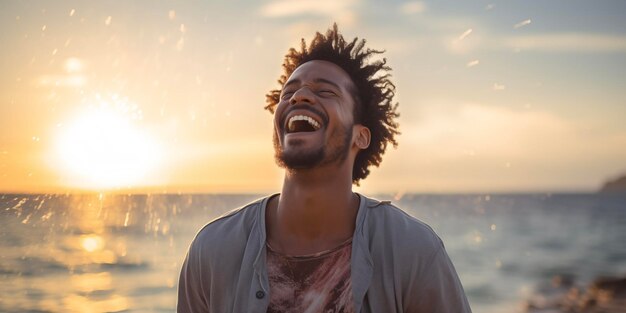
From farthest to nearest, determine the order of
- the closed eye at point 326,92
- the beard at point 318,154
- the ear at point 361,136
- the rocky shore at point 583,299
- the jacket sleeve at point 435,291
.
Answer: the rocky shore at point 583,299 < the ear at point 361,136 < the closed eye at point 326,92 < the beard at point 318,154 < the jacket sleeve at point 435,291

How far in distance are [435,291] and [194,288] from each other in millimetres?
1246

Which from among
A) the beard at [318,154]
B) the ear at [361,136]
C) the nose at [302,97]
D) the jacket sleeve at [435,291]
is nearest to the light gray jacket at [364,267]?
the jacket sleeve at [435,291]

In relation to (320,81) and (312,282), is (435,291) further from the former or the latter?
(320,81)

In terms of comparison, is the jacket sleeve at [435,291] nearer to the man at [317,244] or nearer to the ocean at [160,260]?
the man at [317,244]

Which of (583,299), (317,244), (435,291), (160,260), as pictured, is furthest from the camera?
(160,260)

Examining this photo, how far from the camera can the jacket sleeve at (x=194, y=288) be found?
3.55 metres

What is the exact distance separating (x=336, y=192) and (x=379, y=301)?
0.63m

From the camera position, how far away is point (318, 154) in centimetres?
348

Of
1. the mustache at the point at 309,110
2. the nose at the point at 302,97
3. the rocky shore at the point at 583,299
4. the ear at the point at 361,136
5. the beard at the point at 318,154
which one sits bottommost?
the rocky shore at the point at 583,299

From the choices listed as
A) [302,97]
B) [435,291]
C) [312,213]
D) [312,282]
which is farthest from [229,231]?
[435,291]

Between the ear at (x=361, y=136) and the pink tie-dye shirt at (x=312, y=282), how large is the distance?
0.72m

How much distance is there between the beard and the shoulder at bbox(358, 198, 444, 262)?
1.02ft

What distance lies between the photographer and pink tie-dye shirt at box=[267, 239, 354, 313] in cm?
327

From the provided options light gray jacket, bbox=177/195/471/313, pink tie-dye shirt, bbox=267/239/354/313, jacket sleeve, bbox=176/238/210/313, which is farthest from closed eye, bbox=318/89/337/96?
jacket sleeve, bbox=176/238/210/313
